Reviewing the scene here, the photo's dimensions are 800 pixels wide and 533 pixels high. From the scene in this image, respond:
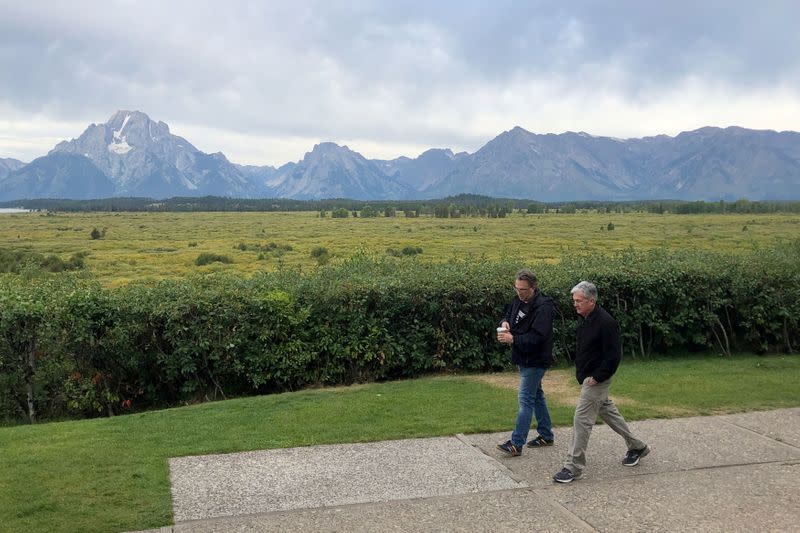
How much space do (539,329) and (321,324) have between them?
191 inches

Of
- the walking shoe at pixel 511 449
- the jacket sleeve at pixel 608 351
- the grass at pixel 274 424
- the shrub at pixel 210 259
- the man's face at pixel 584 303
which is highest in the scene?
the man's face at pixel 584 303

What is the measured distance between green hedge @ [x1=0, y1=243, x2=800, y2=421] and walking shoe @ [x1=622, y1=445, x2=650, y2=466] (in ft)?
15.7

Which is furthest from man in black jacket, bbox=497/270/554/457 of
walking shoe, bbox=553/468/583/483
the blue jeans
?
walking shoe, bbox=553/468/583/483

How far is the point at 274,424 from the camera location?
7.88 m

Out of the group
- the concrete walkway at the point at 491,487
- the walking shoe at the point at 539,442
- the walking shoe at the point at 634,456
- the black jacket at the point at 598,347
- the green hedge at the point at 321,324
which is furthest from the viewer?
the green hedge at the point at 321,324

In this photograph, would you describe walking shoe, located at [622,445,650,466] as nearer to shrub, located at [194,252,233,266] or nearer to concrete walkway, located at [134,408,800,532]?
concrete walkway, located at [134,408,800,532]

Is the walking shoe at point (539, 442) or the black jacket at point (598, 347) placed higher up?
the black jacket at point (598, 347)

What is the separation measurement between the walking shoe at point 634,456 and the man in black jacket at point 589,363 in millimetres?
253

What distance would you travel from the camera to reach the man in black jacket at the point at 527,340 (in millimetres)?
6566

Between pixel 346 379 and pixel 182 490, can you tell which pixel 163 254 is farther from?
pixel 182 490

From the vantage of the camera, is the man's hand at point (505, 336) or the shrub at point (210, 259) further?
the shrub at point (210, 259)

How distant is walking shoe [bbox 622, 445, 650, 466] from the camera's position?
21.2ft

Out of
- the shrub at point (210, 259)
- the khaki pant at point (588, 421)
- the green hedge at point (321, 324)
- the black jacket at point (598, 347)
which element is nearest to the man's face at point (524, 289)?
the black jacket at point (598, 347)

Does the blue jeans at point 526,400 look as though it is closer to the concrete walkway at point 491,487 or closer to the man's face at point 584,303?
the concrete walkway at point 491,487
